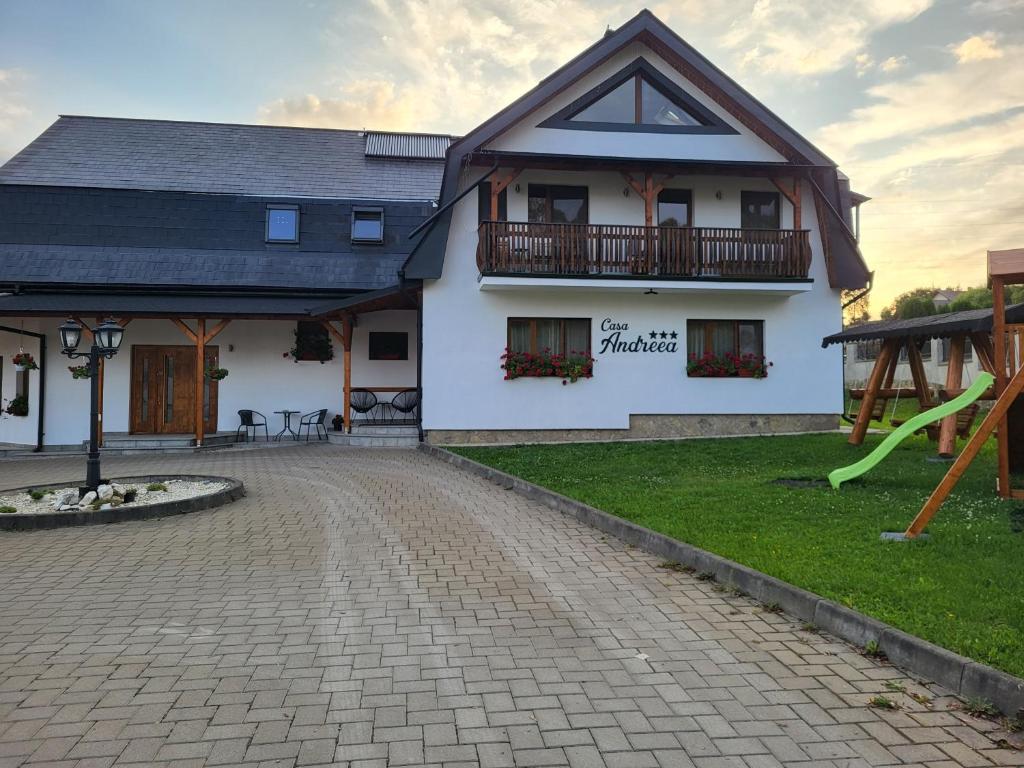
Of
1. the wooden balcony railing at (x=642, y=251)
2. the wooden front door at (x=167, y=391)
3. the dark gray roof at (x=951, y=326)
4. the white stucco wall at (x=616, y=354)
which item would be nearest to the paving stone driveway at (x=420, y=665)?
the dark gray roof at (x=951, y=326)

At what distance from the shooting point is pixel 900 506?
6781mm

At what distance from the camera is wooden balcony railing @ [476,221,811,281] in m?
14.4

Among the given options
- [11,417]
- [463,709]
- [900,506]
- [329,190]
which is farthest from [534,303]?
[11,417]

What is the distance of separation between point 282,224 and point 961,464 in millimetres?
16995

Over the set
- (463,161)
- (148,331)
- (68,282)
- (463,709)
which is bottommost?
(463,709)

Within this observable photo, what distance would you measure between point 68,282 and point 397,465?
10490 millimetres

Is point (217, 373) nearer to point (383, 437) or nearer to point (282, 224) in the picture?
point (383, 437)

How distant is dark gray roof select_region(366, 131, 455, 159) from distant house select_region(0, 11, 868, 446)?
5.16 meters

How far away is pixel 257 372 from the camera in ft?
57.2

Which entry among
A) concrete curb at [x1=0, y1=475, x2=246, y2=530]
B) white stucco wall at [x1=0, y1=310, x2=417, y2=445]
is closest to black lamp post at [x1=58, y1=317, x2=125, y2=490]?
concrete curb at [x1=0, y1=475, x2=246, y2=530]

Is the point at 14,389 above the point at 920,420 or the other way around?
above

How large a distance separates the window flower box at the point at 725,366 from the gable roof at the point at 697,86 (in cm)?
270

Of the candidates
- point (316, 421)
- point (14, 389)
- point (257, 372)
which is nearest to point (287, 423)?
point (316, 421)

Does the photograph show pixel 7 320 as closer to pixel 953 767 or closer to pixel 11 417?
pixel 11 417
